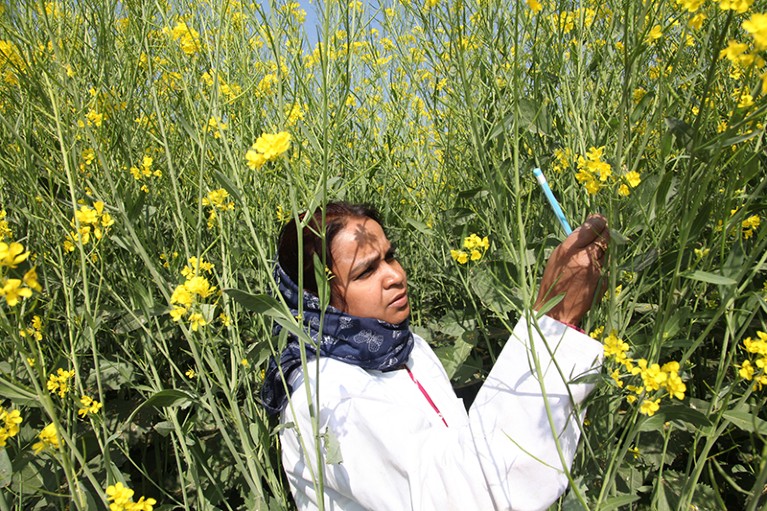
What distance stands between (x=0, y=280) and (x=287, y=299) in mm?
585

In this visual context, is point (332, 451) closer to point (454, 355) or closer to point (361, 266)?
point (361, 266)

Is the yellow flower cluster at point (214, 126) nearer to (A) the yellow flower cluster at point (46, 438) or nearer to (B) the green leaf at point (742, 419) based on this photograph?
(A) the yellow flower cluster at point (46, 438)

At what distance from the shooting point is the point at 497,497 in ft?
2.78

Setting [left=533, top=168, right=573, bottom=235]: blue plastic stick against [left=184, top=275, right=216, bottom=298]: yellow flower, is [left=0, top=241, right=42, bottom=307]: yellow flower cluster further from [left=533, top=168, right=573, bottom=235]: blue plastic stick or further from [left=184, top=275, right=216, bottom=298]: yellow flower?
[left=533, top=168, right=573, bottom=235]: blue plastic stick

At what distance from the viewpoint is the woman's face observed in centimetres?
109

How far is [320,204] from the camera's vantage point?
928mm

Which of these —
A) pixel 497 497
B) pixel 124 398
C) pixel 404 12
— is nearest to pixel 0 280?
Result: pixel 497 497

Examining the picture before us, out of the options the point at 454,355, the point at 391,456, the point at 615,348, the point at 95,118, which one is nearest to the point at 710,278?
the point at 615,348

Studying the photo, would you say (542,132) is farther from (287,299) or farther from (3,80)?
(3,80)

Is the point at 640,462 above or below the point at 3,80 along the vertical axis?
below

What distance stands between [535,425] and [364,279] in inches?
17.5

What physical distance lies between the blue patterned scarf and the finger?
415 mm

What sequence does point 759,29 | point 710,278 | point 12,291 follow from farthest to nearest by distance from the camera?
point 710,278, point 12,291, point 759,29

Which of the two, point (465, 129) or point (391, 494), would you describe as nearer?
point (391, 494)
